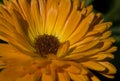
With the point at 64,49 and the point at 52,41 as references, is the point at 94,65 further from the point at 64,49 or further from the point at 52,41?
the point at 52,41

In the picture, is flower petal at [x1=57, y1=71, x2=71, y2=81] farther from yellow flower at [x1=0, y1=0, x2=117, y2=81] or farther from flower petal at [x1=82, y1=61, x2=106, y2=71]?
flower petal at [x1=82, y1=61, x2=106, y2=71]

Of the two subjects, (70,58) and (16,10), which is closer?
(70,58)

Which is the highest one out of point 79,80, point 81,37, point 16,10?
point 16,10

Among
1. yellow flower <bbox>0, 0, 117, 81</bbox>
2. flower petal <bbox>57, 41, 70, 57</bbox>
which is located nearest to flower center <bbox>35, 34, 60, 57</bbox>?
yellow flower <bbox>0, 0, 117, 81</bbox>

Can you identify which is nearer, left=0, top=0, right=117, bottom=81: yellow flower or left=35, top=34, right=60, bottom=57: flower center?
left=0, top=0, right=117, bottom=81: yellow flower

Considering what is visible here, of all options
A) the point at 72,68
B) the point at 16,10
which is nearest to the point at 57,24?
the point at 16,10

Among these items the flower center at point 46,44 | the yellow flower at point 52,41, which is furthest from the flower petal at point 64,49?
the flower center at point 46,44

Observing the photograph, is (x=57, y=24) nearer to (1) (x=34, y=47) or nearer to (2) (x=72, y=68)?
(1) (x=34, y=47)

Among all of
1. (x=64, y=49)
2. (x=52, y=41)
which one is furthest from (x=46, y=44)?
(x=64, y=49)
